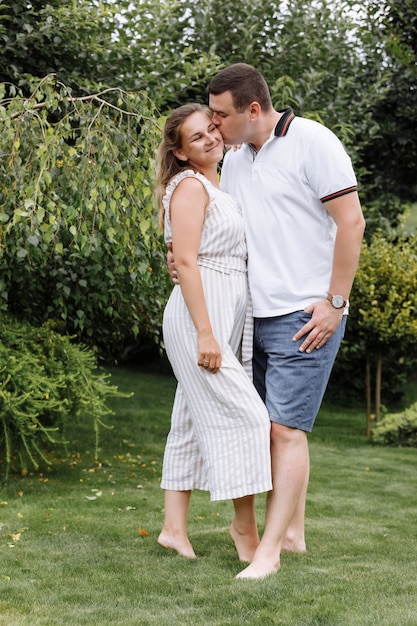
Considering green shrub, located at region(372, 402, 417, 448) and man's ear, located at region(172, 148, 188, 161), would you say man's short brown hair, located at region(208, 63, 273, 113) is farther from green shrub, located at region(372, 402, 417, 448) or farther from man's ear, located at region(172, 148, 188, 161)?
green shrub, located at region(372, 402, 417, 448)

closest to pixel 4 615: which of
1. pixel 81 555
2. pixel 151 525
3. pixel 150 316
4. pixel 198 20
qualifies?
pixel 81 555

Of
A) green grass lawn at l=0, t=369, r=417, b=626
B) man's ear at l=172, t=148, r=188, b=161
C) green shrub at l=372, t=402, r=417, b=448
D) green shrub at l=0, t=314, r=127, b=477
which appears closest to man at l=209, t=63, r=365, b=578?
man's ear at l=172, t=148, r=188, b=161

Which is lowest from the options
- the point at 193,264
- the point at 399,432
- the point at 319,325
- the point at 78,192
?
the point at 399,432

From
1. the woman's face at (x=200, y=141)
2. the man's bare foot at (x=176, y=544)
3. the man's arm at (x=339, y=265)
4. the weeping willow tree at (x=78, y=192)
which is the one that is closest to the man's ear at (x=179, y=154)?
the woman's face at (x=200, y=141)

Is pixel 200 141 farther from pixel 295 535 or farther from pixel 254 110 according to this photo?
pixel 295 535

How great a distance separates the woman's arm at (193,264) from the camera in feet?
10.4

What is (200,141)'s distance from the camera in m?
3.28

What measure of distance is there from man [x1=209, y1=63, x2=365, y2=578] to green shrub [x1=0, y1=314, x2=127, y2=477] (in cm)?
219

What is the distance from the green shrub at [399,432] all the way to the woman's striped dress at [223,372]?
565 cm

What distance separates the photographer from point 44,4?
6.72m

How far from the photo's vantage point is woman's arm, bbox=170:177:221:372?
3.16 meters

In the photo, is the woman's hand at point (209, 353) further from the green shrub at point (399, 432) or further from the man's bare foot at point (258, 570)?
the green shrub at point (399, 432)

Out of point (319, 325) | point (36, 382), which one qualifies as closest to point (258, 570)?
point (319, 325)

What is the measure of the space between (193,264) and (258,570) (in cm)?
109
